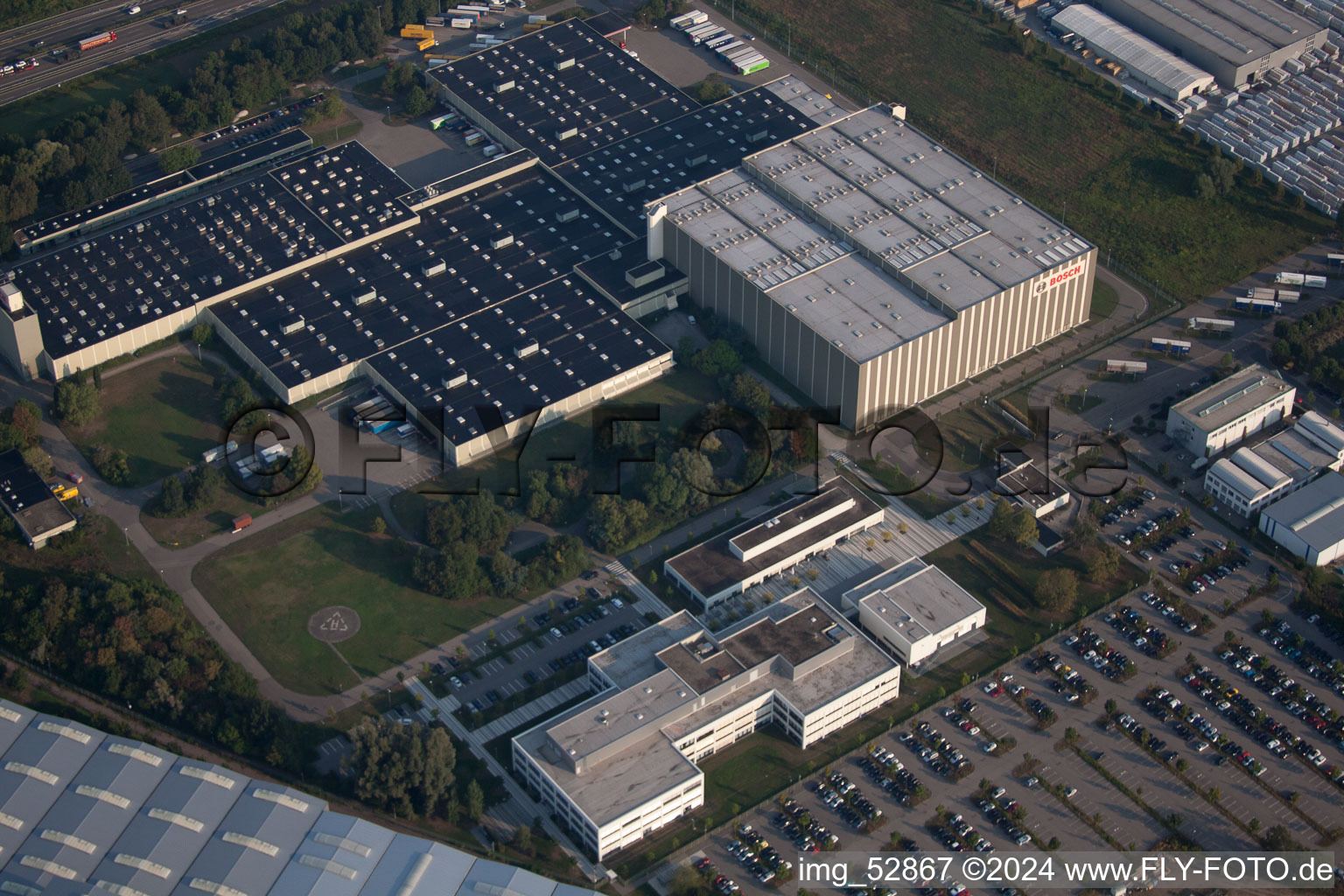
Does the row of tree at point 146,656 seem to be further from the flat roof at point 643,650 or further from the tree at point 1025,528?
the tree at point 1025,528

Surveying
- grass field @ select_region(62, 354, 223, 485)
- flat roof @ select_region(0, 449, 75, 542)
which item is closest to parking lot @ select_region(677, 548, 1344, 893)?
grass field @ select_region(62, 354, 223, 485)

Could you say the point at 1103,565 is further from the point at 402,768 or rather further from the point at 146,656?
the point at 146,656

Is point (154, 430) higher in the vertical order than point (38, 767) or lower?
higher

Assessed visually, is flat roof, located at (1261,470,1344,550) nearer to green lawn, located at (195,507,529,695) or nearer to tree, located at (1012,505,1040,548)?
tree, located at (1012,505,1040,548)

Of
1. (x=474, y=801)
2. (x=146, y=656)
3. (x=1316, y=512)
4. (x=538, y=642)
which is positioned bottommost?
(x=538, y=642)

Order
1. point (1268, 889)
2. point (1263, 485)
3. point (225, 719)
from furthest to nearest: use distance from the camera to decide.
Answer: point (1263, 485)
point (225, 719)
point (1268, 889)

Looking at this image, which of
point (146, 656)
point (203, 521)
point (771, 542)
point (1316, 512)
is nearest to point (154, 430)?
point (203, 521)

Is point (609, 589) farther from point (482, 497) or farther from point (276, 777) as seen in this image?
point (276, 777)

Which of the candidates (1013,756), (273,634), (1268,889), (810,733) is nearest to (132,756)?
(273,634)
